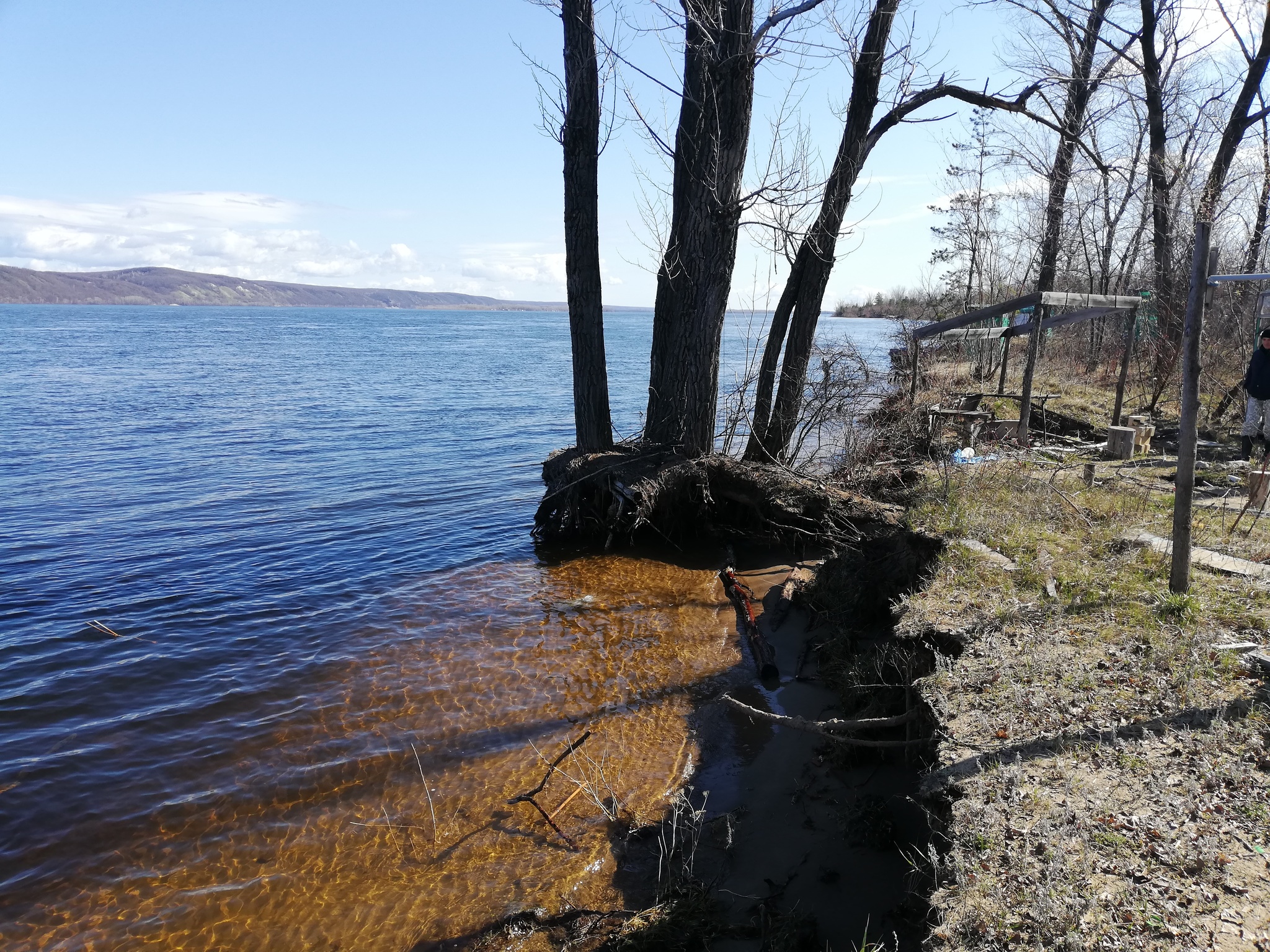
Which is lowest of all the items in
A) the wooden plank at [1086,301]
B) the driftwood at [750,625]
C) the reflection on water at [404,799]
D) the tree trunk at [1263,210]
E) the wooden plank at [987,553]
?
the reflection on water at [404,799]

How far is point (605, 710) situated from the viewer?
648 cm

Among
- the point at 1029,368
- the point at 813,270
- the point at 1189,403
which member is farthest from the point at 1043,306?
the point at 1189,403

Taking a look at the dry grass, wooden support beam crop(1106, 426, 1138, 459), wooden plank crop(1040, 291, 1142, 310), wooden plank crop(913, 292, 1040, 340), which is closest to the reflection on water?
the dry grass

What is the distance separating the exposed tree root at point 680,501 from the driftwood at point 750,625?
957 millimetres

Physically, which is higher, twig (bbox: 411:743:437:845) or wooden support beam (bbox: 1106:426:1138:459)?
wooden support beam (bbox: 1106:426:1138:459)

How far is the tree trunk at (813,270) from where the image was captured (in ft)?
34.4

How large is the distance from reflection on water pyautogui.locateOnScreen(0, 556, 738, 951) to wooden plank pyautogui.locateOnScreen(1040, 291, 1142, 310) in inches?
290

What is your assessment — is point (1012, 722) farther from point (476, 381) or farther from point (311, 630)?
point (476, 381)

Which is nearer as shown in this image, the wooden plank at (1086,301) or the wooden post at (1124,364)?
the wooden plank at (1086,301)

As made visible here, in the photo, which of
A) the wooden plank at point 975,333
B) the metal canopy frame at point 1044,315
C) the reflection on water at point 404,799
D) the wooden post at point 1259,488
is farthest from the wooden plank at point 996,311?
A: the wooden plank at point 975,333

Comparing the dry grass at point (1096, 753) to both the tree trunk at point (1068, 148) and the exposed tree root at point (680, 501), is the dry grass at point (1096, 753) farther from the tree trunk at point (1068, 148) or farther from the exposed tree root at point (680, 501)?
the tree trunk at point (1068, 148)

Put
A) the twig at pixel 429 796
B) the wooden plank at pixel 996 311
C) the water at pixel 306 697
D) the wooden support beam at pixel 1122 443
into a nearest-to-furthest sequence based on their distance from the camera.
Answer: the water at pixel 306 697 → the twig at pixel 429 796 → the wooden plank at pixel 996 311 → the wooden support beam at pixel 1122 443

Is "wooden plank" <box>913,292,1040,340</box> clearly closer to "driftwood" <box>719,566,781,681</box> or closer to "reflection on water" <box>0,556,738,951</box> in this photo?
"driftwood" <box>719,566,781,681</box>

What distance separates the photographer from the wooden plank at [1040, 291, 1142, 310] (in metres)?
11.5
